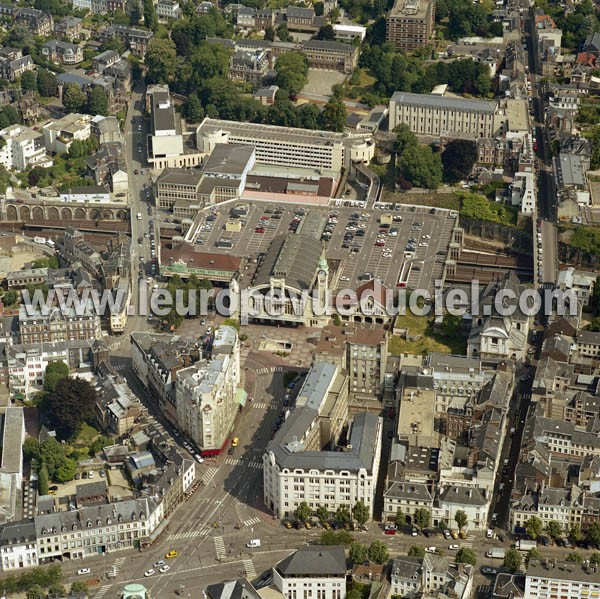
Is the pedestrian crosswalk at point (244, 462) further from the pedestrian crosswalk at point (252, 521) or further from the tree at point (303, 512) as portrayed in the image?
the tree at point (303, 512)

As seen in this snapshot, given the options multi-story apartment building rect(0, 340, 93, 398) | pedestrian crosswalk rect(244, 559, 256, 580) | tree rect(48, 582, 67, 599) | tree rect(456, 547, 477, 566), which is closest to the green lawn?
multi-story apartment building rect(0, 340, 93, 398)

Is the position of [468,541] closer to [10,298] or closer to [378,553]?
[378,553]

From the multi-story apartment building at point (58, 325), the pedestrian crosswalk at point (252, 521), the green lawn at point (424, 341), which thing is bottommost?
the pedestrian crosswalk at point (252, 521)

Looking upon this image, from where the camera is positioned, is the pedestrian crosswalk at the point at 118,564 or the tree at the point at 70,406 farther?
the tree at the point at 70,406

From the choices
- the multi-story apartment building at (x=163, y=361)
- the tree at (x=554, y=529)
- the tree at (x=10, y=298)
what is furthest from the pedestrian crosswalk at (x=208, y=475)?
the tree at (x=10, y=298)

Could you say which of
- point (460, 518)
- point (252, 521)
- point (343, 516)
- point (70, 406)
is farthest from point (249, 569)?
point (70, 406)

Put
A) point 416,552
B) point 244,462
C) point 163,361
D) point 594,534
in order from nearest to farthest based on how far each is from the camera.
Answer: point 416,552, point 594,534, point 244,462, point 163,361

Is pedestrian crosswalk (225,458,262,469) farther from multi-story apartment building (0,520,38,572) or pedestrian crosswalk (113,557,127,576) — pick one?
multi-story apartment building (0,520,38,572)
